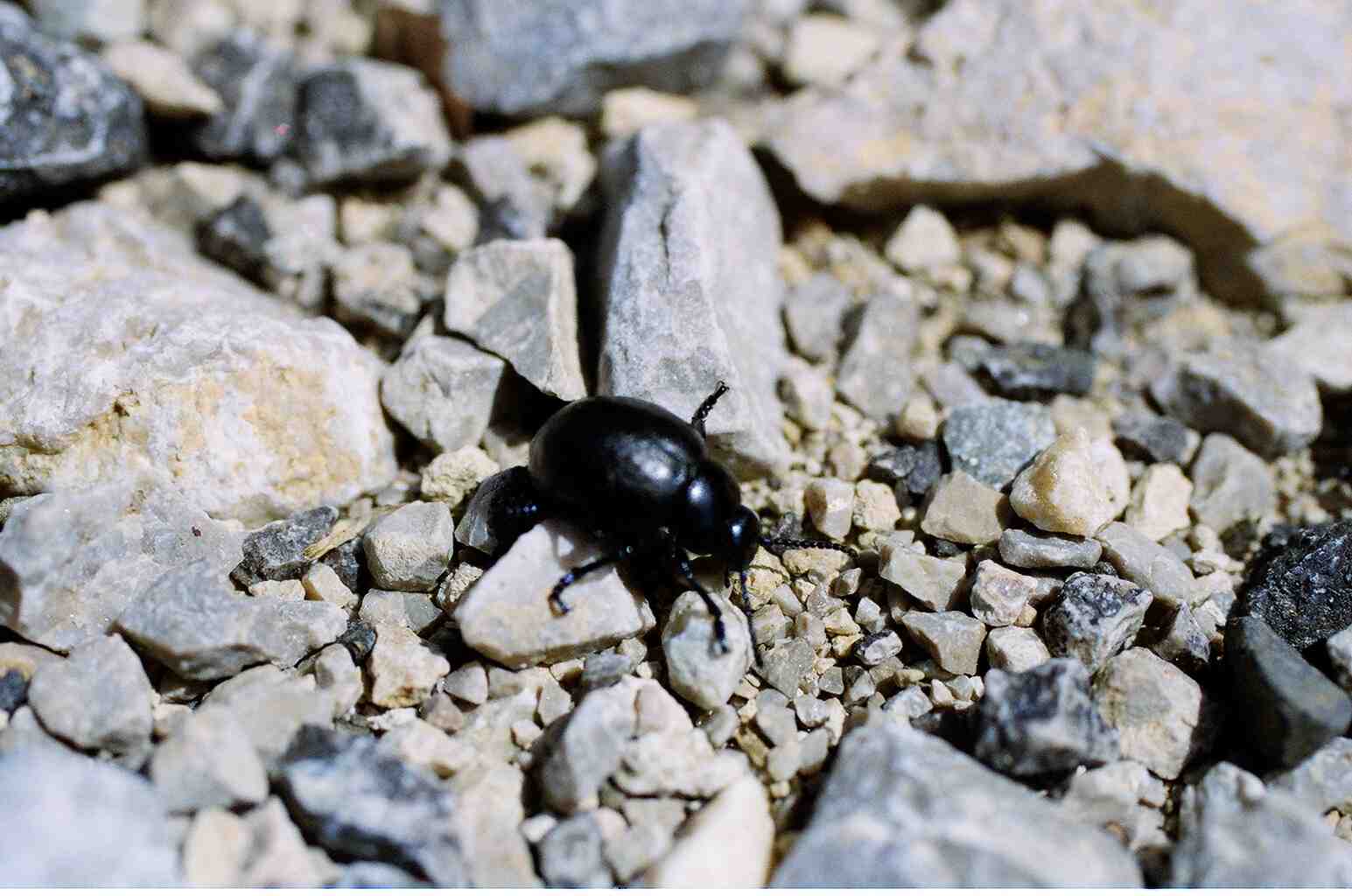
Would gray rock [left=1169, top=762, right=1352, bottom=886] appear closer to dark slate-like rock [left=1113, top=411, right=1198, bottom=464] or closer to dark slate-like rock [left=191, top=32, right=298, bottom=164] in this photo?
dark slate-like rock [left=1113, top=411, right=1198, bottom=464]

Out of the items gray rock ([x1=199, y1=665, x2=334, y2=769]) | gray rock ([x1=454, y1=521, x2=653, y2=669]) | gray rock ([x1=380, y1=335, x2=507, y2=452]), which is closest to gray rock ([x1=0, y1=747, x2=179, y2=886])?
gray rock ([x1=199, y1=665, x2=334, y2=769])

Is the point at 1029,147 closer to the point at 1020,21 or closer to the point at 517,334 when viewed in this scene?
the point at 1020,21

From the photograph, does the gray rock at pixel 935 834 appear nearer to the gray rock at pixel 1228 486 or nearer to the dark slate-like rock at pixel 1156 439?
the gray rock at pixel 1228 486

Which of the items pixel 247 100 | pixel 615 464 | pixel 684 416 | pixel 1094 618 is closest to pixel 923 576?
pixel 1094 618

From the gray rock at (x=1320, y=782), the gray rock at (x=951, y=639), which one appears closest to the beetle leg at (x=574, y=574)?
the gray rock at (x=951, y=639)

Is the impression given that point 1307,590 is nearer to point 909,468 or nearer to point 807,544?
point 909,468
